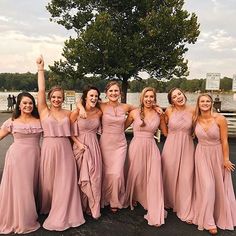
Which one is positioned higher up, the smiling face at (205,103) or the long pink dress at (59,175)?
the smiling face at (205,103)

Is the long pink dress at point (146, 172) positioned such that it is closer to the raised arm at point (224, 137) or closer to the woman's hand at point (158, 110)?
the woman's hand at point (158, 110)

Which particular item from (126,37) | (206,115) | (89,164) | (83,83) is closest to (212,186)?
(206,115)

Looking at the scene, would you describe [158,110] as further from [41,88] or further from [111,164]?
[41,88]

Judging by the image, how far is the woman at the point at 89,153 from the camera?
5371 mm

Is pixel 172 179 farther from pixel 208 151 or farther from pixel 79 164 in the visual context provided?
pixel 79 164

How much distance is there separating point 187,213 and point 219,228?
0.52 m

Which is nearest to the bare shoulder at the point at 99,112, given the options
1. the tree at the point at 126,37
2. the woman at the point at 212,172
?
the woman at the point at 212,172

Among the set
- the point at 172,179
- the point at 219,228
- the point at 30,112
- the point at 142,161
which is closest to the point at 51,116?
the point at 30,112

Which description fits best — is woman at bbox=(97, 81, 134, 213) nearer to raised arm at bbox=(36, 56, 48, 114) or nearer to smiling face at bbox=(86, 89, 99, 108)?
smiling face at bbox=(86, 89, 99, 108)

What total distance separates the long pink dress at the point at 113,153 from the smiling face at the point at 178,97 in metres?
0.86

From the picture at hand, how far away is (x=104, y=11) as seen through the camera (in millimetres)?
19812

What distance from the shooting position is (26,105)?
16.5 feet

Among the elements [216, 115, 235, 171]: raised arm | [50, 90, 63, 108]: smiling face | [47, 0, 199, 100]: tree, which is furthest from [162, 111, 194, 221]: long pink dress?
[47, 0, 199, 100]: tree

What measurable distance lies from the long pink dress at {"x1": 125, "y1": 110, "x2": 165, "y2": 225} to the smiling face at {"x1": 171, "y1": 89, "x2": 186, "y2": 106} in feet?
1.29
